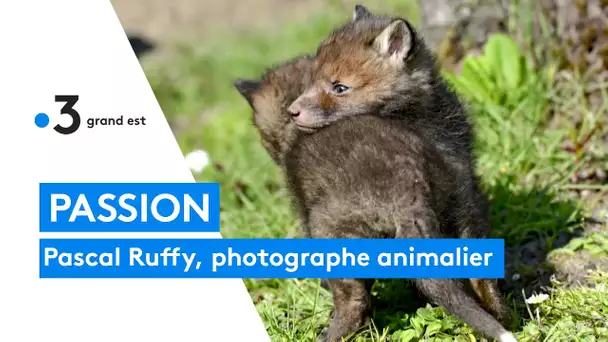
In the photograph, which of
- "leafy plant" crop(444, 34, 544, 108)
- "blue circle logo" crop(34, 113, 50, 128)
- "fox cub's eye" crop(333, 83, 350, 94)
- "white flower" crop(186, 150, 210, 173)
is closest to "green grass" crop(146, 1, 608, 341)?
"leafy plant" crop(444, 34, 544, 108)

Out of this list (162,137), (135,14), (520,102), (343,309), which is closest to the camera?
(343,309)

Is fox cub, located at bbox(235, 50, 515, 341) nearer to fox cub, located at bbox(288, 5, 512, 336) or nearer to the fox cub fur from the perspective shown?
the fox cub fur

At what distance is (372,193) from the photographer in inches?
142

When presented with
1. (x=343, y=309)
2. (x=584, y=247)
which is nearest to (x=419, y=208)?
(x=343, y=309)

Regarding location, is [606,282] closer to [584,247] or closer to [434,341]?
[584,247]

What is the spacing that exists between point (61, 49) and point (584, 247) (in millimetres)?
2996

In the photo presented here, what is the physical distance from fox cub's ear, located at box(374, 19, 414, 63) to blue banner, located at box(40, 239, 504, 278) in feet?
2.94

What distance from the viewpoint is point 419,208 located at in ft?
11.9

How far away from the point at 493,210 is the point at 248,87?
1.52 meters

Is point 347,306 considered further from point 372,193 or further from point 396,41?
point 396,41

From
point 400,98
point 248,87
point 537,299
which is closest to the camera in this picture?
point 537,299

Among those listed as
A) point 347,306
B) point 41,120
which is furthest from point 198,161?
point 347,306

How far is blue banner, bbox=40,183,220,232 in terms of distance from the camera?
4.21 m

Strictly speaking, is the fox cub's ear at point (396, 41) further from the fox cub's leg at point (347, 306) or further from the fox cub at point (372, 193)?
the fox cub's leg at point (347, 306)
